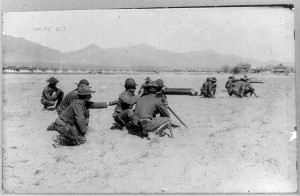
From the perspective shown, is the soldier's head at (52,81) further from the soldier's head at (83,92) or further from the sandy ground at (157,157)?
the soldier's head at (83,92)

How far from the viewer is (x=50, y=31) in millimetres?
7422

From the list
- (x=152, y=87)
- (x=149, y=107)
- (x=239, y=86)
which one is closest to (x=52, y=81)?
(x=152, y=87)

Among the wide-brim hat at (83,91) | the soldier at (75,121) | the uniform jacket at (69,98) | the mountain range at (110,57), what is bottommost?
the soldier at (75,121)

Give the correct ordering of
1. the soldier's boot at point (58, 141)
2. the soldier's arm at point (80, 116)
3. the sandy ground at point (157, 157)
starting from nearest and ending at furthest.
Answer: the sandy ground at point (157, 157)
the soldier's arm at point (80, 116)
the soldier's boot at point (58, 141)

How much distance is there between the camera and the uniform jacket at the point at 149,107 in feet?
22.6

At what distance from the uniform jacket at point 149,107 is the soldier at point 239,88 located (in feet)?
17.9

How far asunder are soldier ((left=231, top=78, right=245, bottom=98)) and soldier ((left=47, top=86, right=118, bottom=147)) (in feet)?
21.3

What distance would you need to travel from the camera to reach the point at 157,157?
20.9 ft

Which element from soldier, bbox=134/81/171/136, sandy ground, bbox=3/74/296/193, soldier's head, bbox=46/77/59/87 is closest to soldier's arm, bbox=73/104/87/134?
sandy ground, bbox=3/74/296/193

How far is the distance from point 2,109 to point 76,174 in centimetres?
263

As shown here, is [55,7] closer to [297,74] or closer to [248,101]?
[297,74]

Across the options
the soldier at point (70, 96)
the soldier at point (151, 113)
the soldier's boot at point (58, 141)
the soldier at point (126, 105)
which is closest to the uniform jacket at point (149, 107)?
the soldier at point (151, 113)

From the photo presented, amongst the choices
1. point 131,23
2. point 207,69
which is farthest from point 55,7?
point 207,69

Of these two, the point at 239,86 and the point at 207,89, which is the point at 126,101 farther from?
the point at 239,86
